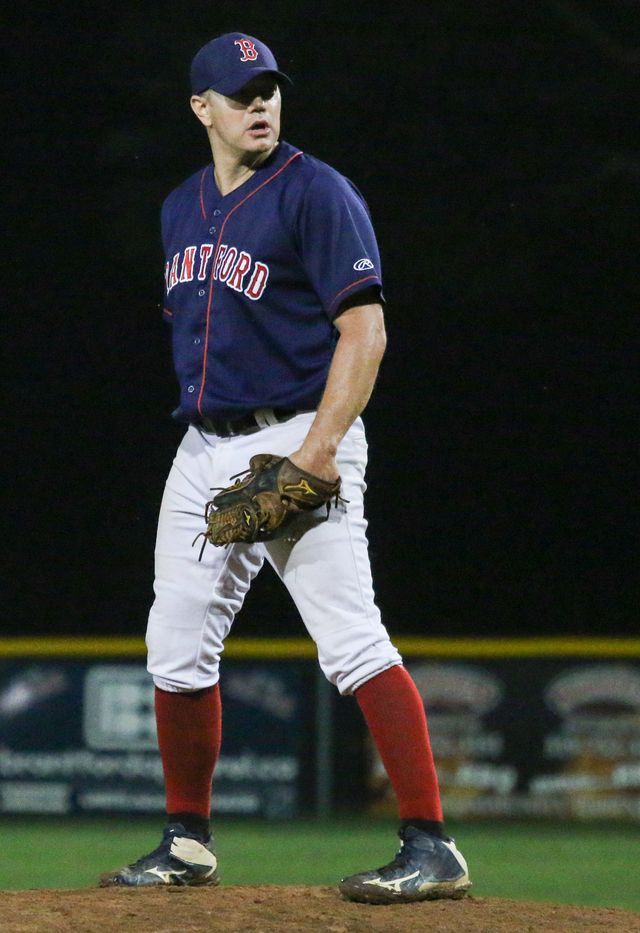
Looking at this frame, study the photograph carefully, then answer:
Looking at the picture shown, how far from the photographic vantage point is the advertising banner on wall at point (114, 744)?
8539mm

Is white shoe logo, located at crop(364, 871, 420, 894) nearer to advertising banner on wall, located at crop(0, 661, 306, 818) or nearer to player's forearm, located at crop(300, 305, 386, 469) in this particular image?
player's forearm, located at crop(300, 305, 386, 469)

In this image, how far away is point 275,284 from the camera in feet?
11.0

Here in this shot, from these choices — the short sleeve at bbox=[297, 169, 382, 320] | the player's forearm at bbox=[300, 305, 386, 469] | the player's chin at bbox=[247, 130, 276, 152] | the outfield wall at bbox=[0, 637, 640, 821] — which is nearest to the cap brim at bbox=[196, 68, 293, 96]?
the player's chin at bbox=[247, 130, 276, 152]

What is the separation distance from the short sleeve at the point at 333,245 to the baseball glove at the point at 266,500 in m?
0.36

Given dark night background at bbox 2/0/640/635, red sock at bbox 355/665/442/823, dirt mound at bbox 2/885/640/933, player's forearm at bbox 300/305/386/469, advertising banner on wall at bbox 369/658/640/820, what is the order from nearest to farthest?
dirt mound at bbox 2/885/640/933
player's forearm at bbox 300/305/386/469
red sock at bbox 355/665/442/823
advertising banner on wall at bbox 369/658/640/820
dark night background at bbox 2/0/640/635

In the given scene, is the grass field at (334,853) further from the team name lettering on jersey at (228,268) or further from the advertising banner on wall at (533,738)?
the team name lettering on jersey at (228,268)

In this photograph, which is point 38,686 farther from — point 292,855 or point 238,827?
point 292,855

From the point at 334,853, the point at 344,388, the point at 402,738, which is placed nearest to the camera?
the point at 344,388

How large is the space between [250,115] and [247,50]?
15 centimetres

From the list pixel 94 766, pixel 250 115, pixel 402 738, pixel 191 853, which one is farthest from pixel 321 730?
pixel 250 115

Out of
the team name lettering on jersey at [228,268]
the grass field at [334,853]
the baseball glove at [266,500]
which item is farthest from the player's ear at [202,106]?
the grass field at [334,853]

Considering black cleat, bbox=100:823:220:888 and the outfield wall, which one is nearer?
black cleat, bbox=100:823:220:888

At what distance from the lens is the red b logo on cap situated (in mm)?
3416

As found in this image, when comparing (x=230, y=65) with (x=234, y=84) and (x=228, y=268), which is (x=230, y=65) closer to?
(x=234, y=84)
